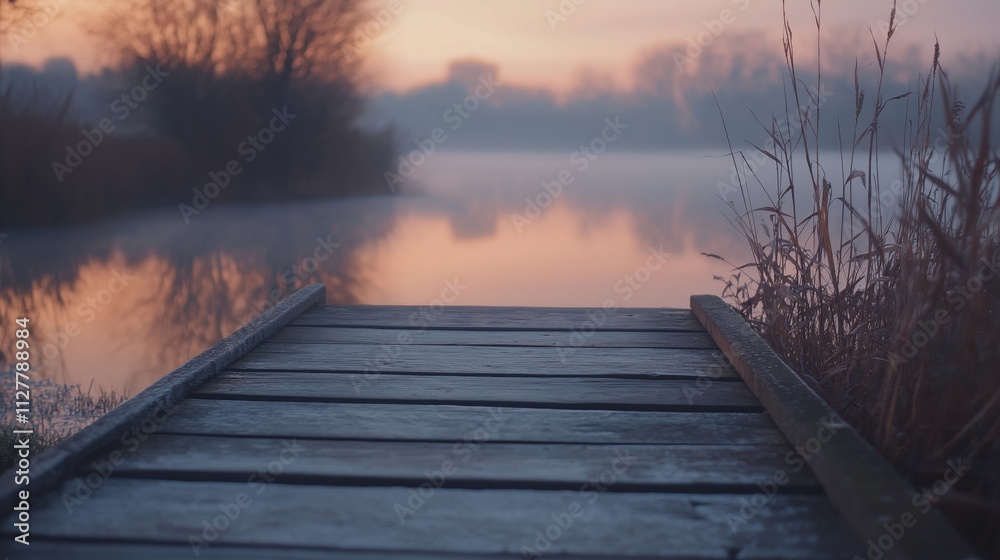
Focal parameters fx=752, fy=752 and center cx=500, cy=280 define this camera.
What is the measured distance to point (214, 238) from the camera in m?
7.95

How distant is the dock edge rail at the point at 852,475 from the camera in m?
0.75

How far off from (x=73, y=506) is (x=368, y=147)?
35.9 feet

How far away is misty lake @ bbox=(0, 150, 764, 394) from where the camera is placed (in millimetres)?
4078

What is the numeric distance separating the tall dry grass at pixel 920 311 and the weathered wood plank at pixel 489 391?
10.2 inches

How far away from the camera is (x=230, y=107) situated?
9977 millimetres

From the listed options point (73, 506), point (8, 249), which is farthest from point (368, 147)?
point (73, 506)
